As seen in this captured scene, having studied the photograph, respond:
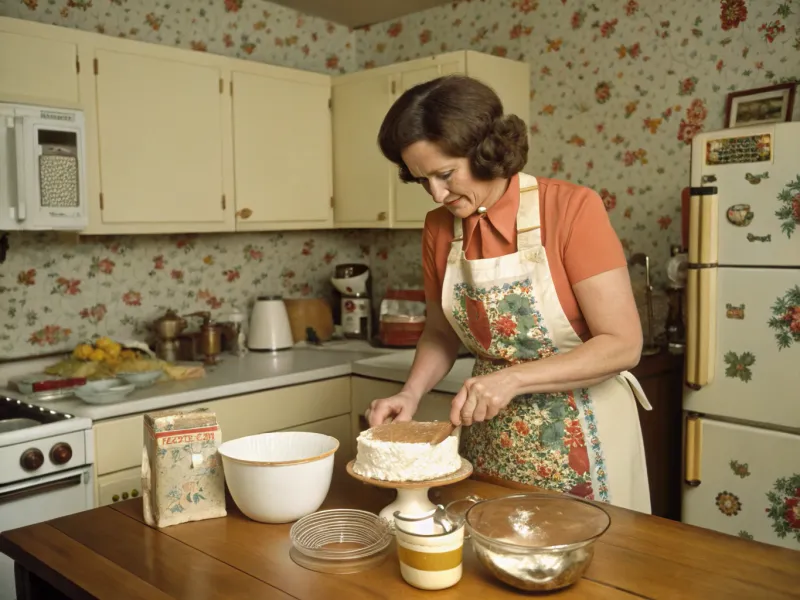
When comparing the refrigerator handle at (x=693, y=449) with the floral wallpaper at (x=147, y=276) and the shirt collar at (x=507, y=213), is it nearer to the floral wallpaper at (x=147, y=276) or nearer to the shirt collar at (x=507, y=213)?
the shirt collar at (x=507, y=213)

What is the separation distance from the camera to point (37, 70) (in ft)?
8.15

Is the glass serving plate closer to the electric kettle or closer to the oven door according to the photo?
the oven door

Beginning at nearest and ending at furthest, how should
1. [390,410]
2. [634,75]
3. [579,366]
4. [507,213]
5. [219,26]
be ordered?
[579,366] < [390,410] < [507,213] < [634,75] < [219,26]

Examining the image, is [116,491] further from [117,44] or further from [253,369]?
[117,44]

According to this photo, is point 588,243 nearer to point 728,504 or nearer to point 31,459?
point 728,504

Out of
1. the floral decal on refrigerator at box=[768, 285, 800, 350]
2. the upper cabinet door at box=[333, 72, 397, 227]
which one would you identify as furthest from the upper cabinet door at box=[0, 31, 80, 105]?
the floral decal on refrigerator at box=[768, 285, 800, 350]

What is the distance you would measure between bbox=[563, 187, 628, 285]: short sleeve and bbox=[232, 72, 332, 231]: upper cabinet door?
1.77 metres

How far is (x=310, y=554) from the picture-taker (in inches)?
47.6

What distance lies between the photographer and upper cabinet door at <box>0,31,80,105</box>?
241 centimetres

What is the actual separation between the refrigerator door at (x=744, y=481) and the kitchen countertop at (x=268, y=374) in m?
0.79

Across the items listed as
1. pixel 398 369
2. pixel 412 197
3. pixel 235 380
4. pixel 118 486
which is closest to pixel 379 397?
pixel 398 369

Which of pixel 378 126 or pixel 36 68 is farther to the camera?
pixel 378 126

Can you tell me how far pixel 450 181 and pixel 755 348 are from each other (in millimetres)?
1197

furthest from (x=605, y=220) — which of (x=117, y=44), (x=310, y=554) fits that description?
(x=117, y=44)
